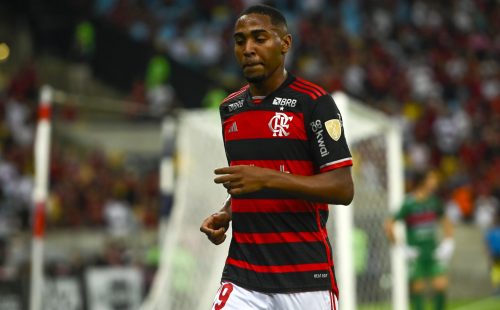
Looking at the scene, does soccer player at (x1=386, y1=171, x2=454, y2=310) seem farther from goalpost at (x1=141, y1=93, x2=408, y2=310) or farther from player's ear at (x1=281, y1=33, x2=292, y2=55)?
player's ear at (x1=281, y1=33, x2=292, y2=55)

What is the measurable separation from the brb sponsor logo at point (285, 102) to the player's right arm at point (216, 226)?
2.16ft

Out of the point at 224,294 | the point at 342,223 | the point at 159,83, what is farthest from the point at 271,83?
the point at 159,83

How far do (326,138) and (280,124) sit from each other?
0.80 feet

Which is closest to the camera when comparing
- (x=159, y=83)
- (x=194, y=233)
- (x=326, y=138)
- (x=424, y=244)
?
(x=326, y=138)

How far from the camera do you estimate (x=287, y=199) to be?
4.62m

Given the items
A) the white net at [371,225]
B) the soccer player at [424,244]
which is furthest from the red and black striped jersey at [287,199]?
the soccer player at [424,244]

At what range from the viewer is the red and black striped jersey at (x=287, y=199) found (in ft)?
15.0

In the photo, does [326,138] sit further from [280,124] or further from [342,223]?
[342,223]

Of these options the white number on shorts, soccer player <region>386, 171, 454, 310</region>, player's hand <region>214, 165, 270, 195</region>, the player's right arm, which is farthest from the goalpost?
player's hand <region>214, 165, 270, 195</region>

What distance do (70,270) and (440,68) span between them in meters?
13.6

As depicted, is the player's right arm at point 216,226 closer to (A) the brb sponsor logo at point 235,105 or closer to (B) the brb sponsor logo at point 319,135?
(A) the brb sponsor logo at point 235,105

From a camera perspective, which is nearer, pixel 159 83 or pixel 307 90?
pixel 307 90

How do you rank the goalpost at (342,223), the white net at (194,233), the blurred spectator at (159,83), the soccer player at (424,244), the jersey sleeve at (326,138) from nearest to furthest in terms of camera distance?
the jersey sleeve at (326,138), the goalpost at (342,223), the white net at (194,233), the soccer player at (424,244), the blurred spectator at (159,83)

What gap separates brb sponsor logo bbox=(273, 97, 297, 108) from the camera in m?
4.61
